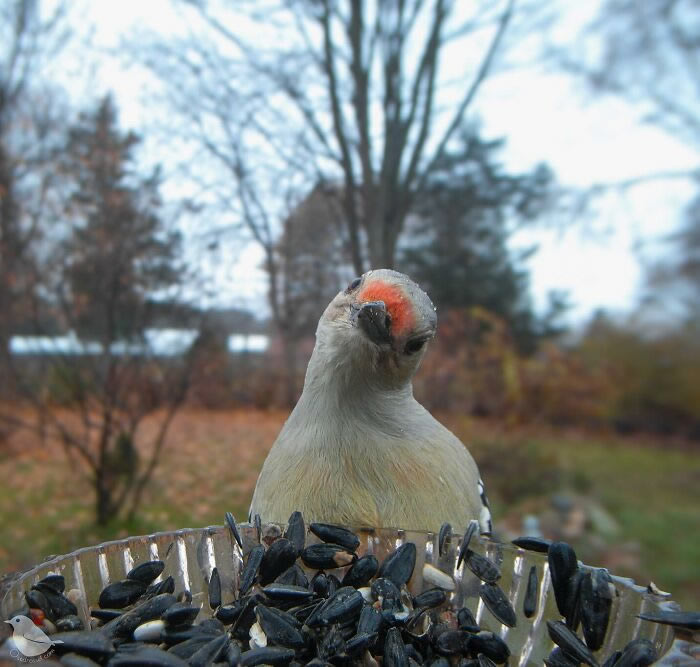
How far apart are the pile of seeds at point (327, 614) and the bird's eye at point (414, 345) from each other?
0.31m

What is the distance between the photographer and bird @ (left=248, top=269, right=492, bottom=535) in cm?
102

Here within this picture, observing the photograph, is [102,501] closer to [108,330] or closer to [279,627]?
[108,330]

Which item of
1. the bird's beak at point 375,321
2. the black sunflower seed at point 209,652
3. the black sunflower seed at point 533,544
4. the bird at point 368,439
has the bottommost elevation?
the black sunflower seed at point 209,652

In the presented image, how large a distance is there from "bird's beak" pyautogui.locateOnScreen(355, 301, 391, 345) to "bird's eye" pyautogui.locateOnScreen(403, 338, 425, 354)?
0.04 metres

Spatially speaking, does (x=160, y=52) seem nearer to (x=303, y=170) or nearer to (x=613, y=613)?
(x=303, y=170)

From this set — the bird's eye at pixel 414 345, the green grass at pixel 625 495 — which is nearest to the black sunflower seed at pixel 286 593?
the bird's eye at pixel 414 345

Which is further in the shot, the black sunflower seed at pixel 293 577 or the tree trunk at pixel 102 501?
the tree trunk at pixel 102 501

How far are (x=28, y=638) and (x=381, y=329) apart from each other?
2.02 feet

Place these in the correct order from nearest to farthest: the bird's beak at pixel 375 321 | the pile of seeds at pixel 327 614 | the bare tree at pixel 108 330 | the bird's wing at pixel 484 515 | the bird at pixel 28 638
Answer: the bird at pixel 28 638 < the pile of seeds at pixel 327 614 < the bird's beak at pixel 375 321 < the bird's wing at pixel 484 515 < the bare tree at pixel 108 330

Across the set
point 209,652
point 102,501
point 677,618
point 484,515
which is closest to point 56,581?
point 209,652

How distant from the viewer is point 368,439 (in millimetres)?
1072

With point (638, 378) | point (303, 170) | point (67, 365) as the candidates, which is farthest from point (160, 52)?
point (638, 378)

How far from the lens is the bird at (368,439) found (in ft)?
3.34

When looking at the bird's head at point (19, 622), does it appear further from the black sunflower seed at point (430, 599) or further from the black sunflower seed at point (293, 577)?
the black sunflower seed at point (430, 599)
